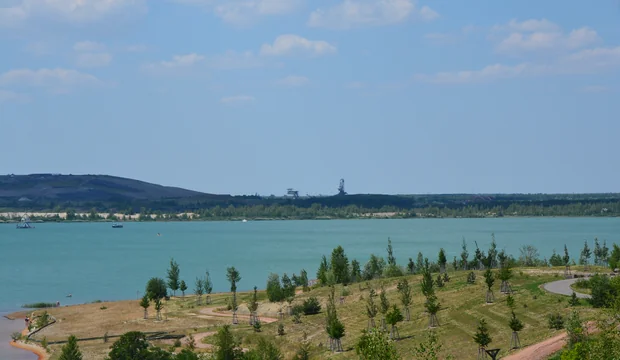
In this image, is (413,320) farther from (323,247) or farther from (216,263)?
(323,247)

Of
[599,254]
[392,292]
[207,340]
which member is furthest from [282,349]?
[599,254]

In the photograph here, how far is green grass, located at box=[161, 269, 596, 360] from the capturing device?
45219 mm

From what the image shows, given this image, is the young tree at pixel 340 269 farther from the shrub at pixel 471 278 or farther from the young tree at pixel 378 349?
the young tree at pixel 378 349

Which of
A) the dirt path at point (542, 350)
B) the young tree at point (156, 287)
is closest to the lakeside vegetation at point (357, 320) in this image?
the young tree at point (156, 287)

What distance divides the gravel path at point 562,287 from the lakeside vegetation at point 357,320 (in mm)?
886

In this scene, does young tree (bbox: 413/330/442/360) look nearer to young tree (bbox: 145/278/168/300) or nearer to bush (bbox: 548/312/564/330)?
bush (bbox: 548/312/564/330)

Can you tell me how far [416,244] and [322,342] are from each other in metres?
148

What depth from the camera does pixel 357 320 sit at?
57031mm

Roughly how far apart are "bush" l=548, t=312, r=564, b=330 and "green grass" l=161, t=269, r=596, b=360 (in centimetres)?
47

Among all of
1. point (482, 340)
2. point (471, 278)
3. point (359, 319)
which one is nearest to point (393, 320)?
point (482, 340)

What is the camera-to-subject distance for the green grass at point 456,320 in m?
45.2

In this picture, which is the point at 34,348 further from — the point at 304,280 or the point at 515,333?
the point at 515,333

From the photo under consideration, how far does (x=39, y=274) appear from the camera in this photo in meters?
138

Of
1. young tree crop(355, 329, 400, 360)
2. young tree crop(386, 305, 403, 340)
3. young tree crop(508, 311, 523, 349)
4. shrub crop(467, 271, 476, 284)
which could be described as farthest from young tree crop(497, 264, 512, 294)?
young tree crop(355, 329, 400, 360)
